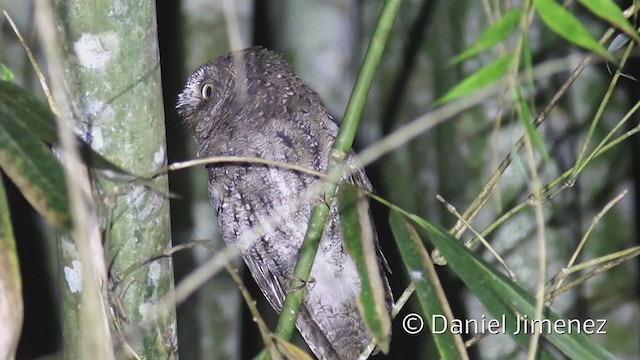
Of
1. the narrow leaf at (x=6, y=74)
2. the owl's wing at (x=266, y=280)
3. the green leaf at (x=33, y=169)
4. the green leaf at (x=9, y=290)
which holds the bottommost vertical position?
the owl's wing at (x=266, y=280)

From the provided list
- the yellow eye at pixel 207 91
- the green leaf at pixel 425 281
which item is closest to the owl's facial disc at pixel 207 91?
the yellow eye at pixel 207 91

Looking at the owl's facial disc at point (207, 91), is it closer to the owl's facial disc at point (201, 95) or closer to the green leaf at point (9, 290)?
the owl's facial disc at point (201, 95)

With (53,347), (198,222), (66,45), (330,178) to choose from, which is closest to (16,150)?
(330,178)

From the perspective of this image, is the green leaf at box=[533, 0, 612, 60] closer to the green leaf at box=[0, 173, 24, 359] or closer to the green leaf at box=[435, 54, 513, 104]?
the green leaf at box=[435, 54, 513, 104]

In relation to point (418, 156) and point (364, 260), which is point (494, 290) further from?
point (418, 156)

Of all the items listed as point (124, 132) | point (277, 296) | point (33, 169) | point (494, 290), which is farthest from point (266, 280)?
point (33, 169)

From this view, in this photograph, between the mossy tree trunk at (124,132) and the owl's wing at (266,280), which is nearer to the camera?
the mossy tree trunk at (124,132)
